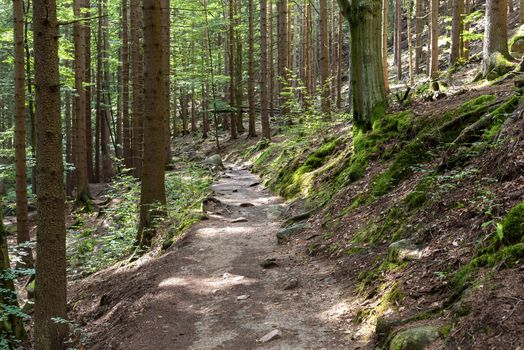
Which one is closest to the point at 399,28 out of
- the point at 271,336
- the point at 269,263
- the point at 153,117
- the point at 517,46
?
the point at 517,46

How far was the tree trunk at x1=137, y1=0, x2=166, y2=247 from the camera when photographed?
352 inches

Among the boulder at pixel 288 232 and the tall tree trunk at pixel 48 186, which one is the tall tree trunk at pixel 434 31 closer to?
the boulder at pixel 288 232

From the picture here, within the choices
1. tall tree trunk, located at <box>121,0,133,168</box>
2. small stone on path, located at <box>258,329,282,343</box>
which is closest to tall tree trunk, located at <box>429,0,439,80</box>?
tall tree trunk, located at <box>121,0,133,168</box>

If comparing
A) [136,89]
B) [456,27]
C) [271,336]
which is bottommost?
[271,336]

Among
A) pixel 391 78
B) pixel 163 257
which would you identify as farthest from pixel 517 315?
pixel 391 78

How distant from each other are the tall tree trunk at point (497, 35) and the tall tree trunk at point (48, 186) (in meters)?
8.08

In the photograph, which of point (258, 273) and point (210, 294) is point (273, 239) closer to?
point (258, 273)

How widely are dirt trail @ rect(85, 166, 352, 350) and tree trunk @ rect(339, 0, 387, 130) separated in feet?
10.9

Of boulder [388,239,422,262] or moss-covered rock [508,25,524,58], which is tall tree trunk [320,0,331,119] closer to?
moss-covered rock [508,25,524,58]

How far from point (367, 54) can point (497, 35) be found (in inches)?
101

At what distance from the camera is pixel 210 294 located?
646 centimetres

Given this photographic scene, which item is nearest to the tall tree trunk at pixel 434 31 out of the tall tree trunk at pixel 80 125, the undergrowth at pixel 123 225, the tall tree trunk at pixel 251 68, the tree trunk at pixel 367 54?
the tree trunk at pixel 367 54

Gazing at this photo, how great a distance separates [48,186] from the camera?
199 inches

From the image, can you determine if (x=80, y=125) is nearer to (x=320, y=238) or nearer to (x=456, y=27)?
(x=320, y=238)
